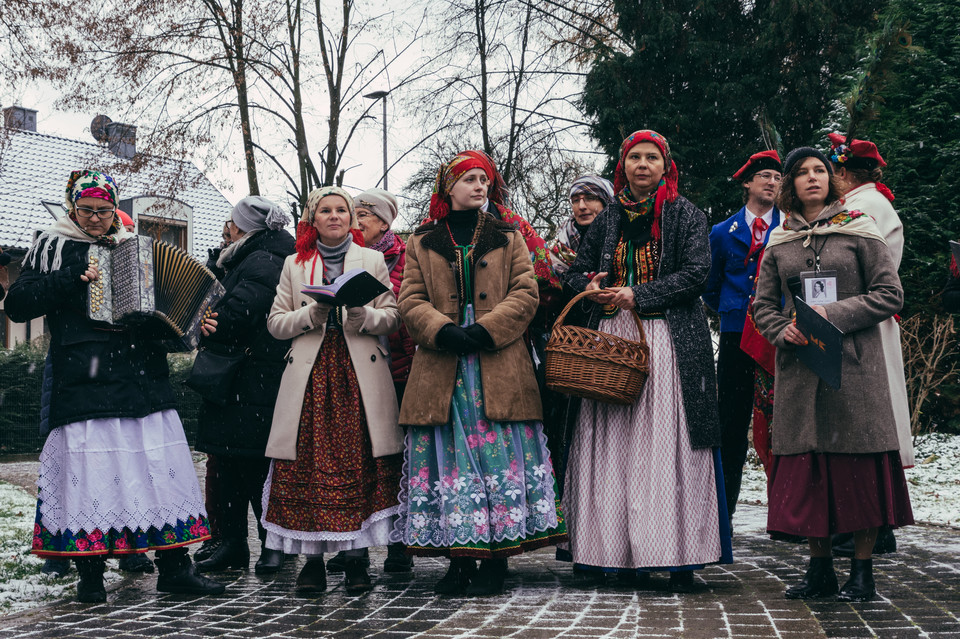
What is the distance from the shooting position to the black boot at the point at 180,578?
4.88 metres

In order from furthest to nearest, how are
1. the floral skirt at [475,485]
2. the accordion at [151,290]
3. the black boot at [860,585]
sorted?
1. the accordion at [151,290]
2. the floral skirt at [475,485]
3. the black boot at [860,585]

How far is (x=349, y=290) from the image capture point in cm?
456

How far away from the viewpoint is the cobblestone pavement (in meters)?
3.85

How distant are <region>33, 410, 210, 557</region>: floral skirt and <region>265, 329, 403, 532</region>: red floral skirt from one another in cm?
52

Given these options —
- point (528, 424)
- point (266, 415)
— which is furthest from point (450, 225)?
point (266, 415)

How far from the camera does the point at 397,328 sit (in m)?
5.13

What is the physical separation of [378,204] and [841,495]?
129 inches

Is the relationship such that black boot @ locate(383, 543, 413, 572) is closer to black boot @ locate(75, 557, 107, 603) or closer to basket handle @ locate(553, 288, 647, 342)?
black boot @ locate(75, 557, 107, 603)

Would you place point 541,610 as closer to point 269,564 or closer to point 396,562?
point 396,562

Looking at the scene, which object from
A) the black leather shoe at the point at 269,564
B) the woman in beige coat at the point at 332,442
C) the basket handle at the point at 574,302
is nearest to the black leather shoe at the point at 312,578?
the woman in beige coat at the point at 332,442

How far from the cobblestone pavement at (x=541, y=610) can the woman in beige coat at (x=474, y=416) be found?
29cm

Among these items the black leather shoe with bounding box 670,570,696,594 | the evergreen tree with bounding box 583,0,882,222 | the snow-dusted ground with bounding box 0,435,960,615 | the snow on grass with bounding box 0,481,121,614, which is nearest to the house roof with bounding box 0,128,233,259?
the snow-dusted ground with bounding box 0,435,960,615

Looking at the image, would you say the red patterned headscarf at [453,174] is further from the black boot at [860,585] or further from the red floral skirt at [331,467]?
the black boot at [860,585]

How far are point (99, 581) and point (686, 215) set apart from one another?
3.50 metres
